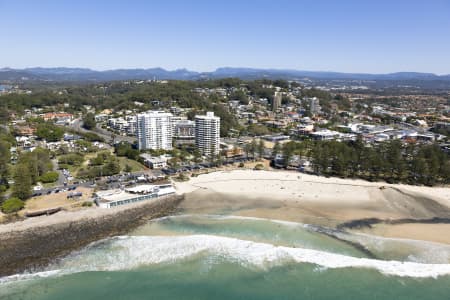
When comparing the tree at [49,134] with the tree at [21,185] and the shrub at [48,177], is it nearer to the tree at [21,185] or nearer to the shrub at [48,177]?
the shrub at [48,177]

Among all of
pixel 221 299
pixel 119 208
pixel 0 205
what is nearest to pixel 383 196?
pixel 221 299

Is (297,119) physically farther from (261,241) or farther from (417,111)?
(261,241)

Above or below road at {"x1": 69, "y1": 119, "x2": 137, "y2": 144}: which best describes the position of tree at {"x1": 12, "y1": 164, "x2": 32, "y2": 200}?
above

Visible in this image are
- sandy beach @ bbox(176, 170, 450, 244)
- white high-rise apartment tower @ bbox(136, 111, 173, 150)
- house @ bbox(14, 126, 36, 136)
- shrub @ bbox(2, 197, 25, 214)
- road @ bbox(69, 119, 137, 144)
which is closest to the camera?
shrub @ bbox(2, 197, 25, 214)

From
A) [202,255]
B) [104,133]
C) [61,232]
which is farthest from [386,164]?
[104,133]

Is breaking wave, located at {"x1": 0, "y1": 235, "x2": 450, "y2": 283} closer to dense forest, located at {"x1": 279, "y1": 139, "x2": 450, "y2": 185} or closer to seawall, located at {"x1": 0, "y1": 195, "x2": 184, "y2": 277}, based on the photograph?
seawall, located at {"x1": 0, "y1": 195, "x2": 184, "y2": 277}

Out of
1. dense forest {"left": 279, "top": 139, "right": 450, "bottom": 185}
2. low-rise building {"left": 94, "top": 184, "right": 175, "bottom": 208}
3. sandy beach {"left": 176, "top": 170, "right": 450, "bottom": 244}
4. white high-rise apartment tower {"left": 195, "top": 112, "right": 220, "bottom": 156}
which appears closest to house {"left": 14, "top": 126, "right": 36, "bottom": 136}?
white high-rise apartment tower {"left": 195, "top": 112, "right": 220, "bottom": 156}
